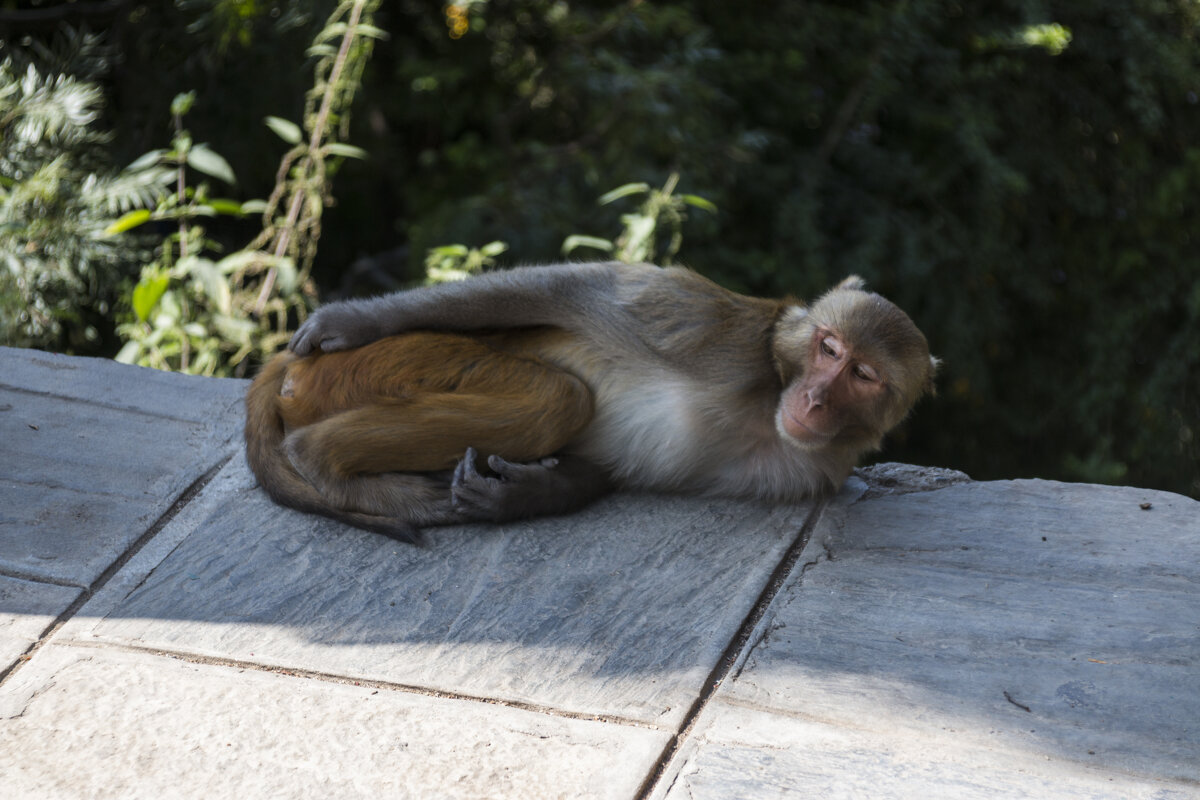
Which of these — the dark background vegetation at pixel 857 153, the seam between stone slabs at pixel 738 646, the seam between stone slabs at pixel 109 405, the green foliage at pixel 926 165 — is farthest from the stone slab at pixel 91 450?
the green foliage at pixel 926 165

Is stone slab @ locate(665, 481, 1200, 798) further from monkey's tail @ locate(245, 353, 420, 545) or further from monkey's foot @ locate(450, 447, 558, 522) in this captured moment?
monkey's tail @ locate(245, 353, 420, 545)

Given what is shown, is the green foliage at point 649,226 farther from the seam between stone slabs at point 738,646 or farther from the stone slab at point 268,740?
the stone slab at point 268,740

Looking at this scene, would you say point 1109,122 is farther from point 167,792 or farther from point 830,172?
point 167,792

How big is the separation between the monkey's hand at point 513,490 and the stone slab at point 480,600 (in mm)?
51

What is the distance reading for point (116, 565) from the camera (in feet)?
9.99

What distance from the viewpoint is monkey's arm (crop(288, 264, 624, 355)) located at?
347 cm

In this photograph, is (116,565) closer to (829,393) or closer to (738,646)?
(738,646)

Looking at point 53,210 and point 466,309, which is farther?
point 53,210

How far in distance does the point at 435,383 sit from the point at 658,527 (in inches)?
29.1

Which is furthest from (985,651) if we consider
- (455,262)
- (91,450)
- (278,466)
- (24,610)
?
(455,262)

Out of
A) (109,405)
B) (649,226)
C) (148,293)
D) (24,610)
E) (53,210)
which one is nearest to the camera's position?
(24,610)

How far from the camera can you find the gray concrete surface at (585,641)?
7.86 feet

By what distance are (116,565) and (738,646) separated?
154cm

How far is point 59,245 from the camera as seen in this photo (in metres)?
5.15
